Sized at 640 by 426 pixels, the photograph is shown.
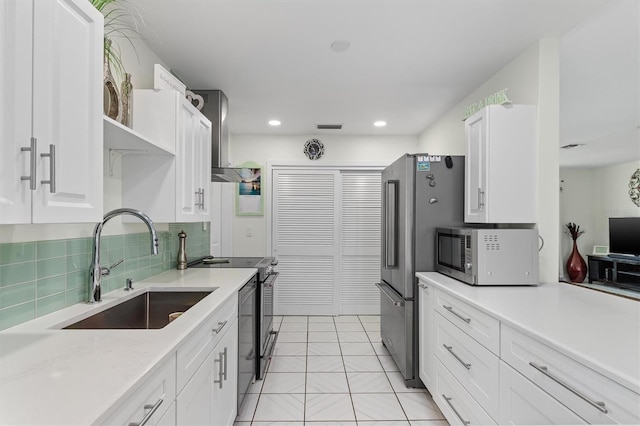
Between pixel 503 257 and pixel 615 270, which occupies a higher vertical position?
pixel 503 257

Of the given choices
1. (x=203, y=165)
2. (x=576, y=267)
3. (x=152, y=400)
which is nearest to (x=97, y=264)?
(x=152, y=400)

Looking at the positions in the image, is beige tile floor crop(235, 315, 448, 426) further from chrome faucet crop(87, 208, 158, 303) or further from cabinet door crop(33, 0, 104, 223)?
cabinet door crop(33, 0, 104, 223)

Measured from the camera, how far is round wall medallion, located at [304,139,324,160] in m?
4.57

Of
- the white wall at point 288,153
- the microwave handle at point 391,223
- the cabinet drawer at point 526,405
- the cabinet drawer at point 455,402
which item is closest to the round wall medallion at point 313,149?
the white wall at point 288,153

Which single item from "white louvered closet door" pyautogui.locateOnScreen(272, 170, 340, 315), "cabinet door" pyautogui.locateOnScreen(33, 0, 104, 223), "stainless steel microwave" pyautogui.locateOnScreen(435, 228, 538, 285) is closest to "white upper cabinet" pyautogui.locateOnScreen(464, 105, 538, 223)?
"stainless steel microwave" pyautogui.locateOnScreen(435, 228, 538, 285)

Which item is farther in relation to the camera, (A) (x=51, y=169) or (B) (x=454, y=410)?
(B) (x=454, y=410)

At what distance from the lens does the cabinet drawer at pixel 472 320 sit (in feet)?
5.02

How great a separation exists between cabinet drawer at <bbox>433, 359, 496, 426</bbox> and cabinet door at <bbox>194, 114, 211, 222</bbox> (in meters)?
1.96

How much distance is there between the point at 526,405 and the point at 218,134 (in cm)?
279

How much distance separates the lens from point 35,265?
1.29 m

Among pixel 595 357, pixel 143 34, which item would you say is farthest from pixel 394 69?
pixel 595 357

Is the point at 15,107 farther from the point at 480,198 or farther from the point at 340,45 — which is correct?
the point at 480,198

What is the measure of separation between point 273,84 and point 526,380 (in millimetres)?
2752

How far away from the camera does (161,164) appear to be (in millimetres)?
1979
